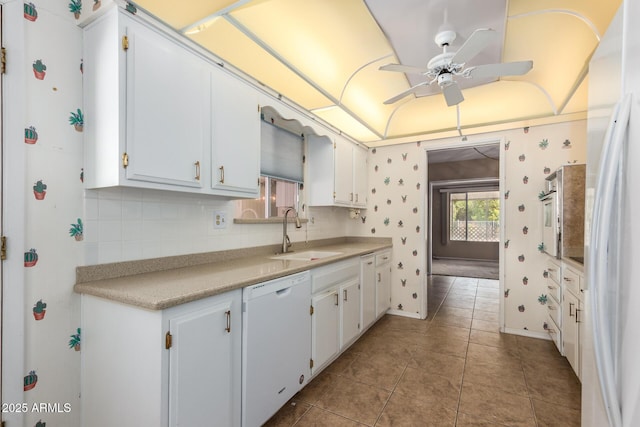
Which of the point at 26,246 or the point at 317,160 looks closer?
the point at 26,246

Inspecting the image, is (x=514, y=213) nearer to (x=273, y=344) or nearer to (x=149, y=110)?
(x=273, y=344)

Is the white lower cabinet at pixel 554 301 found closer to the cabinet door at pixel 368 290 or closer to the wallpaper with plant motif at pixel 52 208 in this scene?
the cabinet door at pixel 368 290

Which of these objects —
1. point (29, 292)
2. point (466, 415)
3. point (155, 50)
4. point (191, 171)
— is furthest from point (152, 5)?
point (466, 415)

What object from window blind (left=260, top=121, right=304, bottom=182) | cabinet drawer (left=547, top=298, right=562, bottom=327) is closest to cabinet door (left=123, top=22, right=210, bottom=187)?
window blind (left=260, top=121, right=304, bottom=182)

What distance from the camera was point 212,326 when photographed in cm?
137

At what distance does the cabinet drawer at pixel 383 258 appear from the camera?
3391 millimetres

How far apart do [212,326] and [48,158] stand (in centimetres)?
110

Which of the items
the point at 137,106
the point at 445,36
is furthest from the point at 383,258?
the point at 137,106

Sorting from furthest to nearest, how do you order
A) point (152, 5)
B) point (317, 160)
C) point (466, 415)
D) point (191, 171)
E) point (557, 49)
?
point (317, 160) < point (557, 49) < point (466, 415) < point (191, 171) < point (152, 5)

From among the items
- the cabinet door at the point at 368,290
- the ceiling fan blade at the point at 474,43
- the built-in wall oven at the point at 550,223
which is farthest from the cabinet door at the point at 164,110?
the built-in wall oven at the point at 550,223

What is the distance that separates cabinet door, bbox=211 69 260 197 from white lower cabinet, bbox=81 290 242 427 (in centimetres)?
76

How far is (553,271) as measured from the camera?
9.06ft

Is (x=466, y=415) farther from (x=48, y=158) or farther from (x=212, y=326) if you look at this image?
(x=48, y=158)

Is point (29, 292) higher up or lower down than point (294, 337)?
higher up
